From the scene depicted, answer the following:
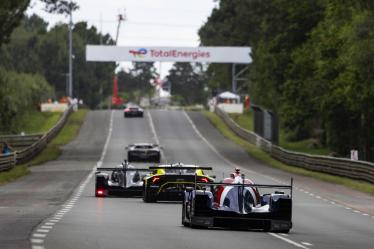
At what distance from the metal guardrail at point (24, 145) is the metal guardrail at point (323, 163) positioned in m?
14.5

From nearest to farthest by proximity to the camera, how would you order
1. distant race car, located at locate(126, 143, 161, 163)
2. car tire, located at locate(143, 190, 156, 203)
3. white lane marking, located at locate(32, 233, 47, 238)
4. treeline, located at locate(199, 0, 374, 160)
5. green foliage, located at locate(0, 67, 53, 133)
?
white lane marking, located at locate(32, 233, 47, 238) → car tire, located at locate(143, 190, 156, 203) → treeline, located at locate(199, 0, 374, 160) → distant race car, located at locate(126, 143, 161, 163) → green foliage, located at locate(0, 67, 53, 133)

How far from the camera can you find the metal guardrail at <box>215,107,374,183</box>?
150 ft

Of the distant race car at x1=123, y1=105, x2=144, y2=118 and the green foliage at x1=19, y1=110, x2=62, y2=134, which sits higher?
the distant race car at x1=123, y1=105, x2=144, y2=118

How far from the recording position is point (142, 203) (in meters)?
29.5

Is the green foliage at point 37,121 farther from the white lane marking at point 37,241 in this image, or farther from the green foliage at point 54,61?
the white lane marking at point 37,241

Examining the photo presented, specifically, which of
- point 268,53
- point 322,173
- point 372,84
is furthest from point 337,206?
point 268,53

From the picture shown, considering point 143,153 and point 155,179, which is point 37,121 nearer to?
point 143,153

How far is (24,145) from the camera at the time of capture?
70312mm

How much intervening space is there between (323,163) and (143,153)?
1219 cm

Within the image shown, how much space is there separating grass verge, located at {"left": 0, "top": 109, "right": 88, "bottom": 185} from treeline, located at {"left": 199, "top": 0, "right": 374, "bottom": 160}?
612 inches

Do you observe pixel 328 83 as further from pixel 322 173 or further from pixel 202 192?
pixel 202 192

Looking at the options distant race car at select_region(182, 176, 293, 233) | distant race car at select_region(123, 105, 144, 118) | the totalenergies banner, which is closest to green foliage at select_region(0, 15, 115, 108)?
the totalenergies banner

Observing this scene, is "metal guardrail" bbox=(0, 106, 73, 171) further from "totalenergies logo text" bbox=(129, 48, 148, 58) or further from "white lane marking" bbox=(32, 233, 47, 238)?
"white lane marking" bbox=(32, 233, 47, 238)

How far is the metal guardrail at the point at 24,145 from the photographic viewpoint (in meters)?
51.5
